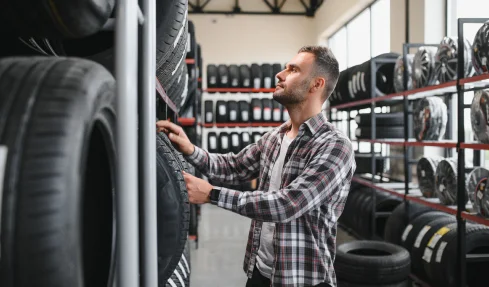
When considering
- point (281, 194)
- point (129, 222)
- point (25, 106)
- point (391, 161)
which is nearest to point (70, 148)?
point (25, 106)

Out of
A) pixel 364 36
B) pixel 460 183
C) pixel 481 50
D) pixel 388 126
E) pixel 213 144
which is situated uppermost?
pixel 364 36

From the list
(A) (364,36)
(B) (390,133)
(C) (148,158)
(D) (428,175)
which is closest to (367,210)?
(B) (390,133)

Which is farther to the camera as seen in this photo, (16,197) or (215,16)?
(215,16)

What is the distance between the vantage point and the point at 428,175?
4.83m

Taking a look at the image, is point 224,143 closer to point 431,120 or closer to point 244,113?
point 244,113

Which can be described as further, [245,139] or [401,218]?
[245,139]

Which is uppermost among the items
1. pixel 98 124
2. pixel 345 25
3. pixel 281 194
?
pixel 345 25

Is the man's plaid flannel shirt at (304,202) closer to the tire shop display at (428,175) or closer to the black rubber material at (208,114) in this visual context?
the tire shop display at (428,175)

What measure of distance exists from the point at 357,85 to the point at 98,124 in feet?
20.2

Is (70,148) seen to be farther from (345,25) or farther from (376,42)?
(345,25)

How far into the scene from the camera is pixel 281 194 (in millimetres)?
2033

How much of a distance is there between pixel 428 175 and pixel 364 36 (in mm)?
6362

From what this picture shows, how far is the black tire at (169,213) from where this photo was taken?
57.7 inches

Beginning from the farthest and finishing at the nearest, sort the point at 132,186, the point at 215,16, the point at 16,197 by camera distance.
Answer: the point at 215,16
the point at 132,186
the point at 16,197
